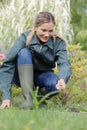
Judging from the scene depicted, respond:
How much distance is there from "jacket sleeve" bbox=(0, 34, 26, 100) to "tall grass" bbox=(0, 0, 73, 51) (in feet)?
10.1

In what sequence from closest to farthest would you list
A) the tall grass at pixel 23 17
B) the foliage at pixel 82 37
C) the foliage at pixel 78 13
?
the tall grass at pixel 23 17 < the foliage at pixel 82 37 < the foliage at pixel 78 13

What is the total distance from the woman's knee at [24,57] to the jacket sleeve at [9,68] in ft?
0.40

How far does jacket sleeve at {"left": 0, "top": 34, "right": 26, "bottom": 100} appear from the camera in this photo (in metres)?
4.66

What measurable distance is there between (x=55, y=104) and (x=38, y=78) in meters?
0.38

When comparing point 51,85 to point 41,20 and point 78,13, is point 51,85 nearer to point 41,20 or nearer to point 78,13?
point 41,20

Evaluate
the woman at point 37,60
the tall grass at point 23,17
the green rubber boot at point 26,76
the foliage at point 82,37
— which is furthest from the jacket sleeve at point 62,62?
the foliage at point 82,37

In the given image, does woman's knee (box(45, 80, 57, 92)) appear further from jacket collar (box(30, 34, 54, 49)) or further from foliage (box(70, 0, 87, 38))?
foliage (box(70, 0, 87, 38))

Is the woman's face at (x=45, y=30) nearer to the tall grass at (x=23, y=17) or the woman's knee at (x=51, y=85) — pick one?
the woman's knee at (x=51, y=85)

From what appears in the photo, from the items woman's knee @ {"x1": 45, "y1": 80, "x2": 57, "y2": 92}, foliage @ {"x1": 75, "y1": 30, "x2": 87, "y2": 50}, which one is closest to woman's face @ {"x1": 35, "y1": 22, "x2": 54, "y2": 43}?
woman's knee @ {"x1": 45, "y1": 80, "x2": 57, "y2": 92}

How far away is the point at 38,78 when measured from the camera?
4785 mm

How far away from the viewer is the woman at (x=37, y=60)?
4488 mm

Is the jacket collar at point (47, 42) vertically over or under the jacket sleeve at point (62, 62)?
over

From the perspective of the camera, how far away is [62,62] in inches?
182

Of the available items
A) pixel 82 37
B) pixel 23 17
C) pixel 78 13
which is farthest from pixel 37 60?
pixel 78 13
